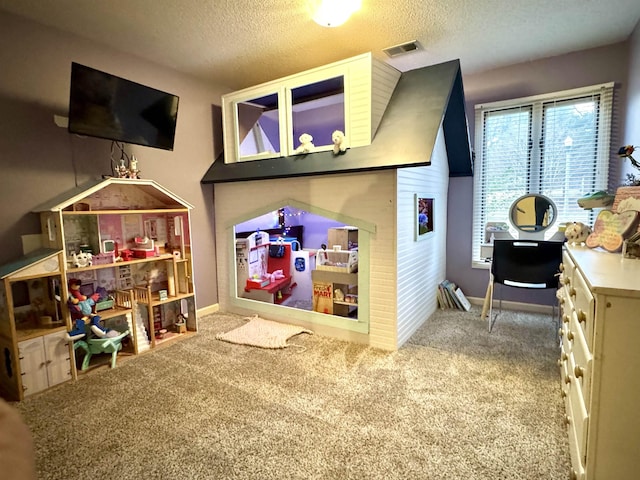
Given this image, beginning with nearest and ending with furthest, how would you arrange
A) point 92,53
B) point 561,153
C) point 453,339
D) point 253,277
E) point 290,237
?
point 92,53 < point 453,339 < point 561,153 < point 253,277 < point 290,237

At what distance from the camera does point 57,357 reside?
2.28m

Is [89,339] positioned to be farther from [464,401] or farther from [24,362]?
[464,401]

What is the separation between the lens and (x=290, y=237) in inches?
187

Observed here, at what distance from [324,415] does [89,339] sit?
1.90m

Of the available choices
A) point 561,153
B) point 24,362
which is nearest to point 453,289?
point 561,153

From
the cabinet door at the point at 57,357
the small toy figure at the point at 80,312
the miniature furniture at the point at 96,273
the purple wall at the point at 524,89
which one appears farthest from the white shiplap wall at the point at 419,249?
the cabinet door at the point at 57,357

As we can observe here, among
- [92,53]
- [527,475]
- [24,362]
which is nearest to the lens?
[527,475]

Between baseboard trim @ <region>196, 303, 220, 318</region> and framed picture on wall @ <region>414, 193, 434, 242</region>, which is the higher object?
framed picture on wall @ <region>414, 193, 434, 242</region>

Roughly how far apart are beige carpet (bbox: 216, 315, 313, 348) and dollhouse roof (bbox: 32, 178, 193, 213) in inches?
50.1

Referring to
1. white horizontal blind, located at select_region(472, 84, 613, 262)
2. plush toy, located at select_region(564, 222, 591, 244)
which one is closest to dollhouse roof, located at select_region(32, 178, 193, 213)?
plush toy, located at select_region(564, 222, 591, 244)

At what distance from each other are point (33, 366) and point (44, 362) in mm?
60

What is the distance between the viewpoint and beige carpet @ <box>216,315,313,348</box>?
2.86 metres

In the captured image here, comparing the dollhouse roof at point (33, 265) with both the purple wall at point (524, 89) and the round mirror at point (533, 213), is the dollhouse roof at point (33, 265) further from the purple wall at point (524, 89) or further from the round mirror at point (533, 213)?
the round mirror at point (533, 213)

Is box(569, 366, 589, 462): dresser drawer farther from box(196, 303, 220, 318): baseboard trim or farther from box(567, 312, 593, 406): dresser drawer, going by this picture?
box(196, 303, 220, 318): baseboard trim
